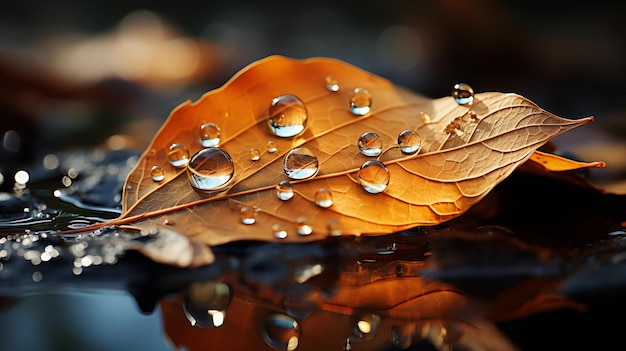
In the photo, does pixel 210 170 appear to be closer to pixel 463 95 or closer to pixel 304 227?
pixel 304 227

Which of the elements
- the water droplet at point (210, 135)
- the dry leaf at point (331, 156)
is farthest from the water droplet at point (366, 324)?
the water droplet at point (210, 135)

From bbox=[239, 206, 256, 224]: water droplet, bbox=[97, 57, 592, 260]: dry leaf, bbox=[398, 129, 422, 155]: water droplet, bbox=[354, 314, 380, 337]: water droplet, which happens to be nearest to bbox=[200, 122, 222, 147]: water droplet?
bbox=[97, 57, 592, 260]: dry leaf

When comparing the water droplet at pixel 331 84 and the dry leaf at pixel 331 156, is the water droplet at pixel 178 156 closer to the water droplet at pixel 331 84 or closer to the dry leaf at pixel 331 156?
the dry leaf at pixel 331 156

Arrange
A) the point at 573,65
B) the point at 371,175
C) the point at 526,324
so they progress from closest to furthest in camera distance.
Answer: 1. the point at 526,324
2. the point at 371,175
3. the point at 573,65

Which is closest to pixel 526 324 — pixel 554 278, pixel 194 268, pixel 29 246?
pixel 554 278

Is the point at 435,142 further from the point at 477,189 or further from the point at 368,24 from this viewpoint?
the point at 368,24

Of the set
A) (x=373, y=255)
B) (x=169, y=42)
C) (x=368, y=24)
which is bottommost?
(x=368, y=24)

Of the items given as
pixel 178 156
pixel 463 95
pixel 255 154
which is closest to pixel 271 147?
pixel 255 154
